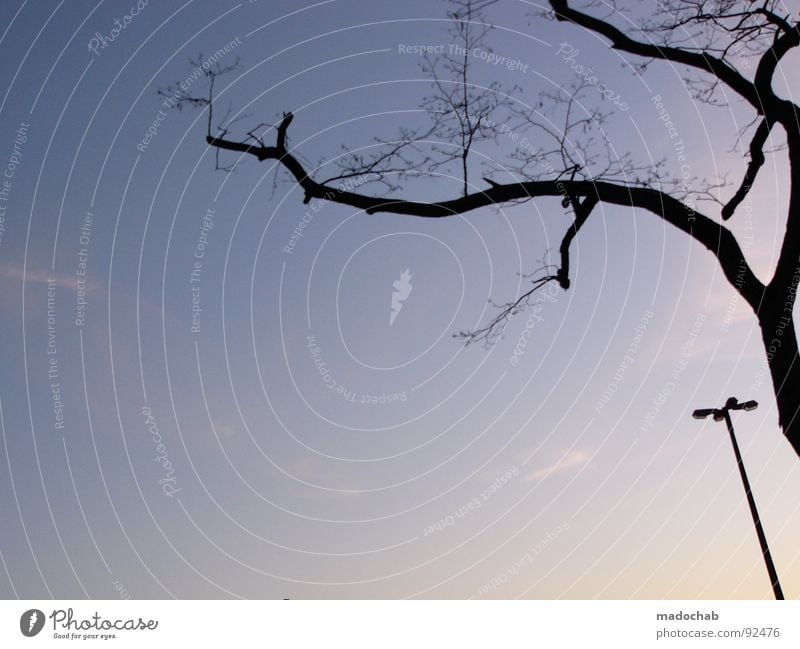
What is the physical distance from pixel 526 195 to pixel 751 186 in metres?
1.99

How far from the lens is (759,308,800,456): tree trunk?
5559 millimetres

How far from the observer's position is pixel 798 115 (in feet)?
20.6

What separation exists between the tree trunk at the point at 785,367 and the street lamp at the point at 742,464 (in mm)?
12614

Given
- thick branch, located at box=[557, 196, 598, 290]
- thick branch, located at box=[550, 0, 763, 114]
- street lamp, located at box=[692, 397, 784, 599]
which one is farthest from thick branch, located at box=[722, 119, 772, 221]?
street lamp, located at box=[692, 397, 784, 599]

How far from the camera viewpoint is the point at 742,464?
18312mm

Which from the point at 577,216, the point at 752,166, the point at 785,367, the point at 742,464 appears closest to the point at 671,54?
the point at 752,166

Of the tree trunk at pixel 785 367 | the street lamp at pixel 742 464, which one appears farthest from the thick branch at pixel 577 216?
the street lamp at pixel 742 464

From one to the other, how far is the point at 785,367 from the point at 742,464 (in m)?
14.2

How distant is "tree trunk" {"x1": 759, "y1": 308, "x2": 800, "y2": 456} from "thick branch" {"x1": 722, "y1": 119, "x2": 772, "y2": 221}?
125 cm

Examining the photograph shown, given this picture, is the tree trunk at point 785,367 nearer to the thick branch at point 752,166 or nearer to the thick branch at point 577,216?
the thick branch at point 752,166

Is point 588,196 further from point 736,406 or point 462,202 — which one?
point 736,406

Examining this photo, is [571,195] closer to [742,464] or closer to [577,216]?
[577,216]

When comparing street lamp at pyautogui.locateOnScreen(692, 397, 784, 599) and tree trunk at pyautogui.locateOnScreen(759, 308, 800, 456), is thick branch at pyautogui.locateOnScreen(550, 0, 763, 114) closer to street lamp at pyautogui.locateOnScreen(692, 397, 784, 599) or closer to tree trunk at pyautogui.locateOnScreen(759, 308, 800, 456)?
tree trunk at pyautogui.locateOnScreen(759, 308, 800, 456)
